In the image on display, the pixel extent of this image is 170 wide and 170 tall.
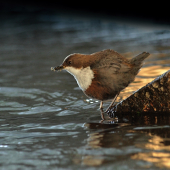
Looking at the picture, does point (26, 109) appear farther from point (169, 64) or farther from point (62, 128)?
point (169, 64)

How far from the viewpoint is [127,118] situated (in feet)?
11.3

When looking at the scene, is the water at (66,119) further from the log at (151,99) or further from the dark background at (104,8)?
the dark background at (104,8)

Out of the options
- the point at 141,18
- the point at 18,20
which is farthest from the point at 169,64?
the point at 18,20

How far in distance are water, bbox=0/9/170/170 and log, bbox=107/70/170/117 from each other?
0.13m

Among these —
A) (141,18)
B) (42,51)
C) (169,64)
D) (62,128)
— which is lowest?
(62,128)

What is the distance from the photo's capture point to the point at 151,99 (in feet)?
11.5

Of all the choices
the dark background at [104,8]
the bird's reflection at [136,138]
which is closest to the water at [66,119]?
the bird's reflection at [136,138]

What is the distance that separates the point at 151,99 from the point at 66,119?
86cm

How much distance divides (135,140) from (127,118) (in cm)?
71

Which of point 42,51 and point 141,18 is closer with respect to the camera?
point 42,51

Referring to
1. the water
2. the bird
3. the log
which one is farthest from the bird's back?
the water

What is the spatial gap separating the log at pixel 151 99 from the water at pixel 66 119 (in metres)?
0.13

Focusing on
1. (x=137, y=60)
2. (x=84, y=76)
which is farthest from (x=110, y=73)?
(x=137, y=60)

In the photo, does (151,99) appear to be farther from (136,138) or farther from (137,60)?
(136,138)
